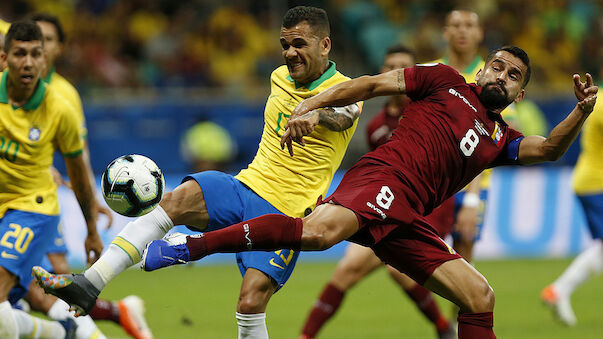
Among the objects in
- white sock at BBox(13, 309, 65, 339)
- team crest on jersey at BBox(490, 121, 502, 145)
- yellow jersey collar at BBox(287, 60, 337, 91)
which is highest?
yellow jersey collar at BBox(287, 60, 337, 91)

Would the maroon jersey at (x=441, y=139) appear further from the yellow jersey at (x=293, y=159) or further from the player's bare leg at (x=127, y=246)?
the player's bare leg at (x=127, y=246)

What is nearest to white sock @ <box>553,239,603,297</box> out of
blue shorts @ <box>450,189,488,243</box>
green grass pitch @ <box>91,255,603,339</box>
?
green grass pitch @ <box>91,255,603,339</box>

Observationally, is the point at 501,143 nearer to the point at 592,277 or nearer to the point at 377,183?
the point at 377,183

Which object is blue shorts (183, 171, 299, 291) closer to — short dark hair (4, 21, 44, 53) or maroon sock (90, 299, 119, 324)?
short dark hair (4, 21, 44, 53)

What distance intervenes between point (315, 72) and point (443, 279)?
1.62 metres

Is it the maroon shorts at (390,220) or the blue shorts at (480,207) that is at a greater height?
the maroon shorts at (390,220)

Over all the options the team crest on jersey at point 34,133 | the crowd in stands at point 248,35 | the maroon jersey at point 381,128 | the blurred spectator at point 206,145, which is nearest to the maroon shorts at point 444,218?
the maroon jersey at point 381,128

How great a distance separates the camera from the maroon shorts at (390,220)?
4965 mm

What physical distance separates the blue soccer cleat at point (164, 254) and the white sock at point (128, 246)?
0.28 m

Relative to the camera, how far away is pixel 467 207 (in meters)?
7.41

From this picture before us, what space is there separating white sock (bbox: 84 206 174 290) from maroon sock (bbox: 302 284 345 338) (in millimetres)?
2305

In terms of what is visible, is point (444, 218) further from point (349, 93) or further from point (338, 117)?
point (349, 93)

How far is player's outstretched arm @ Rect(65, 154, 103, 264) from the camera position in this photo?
6.19m

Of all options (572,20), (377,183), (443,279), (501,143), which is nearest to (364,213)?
(377,183)
